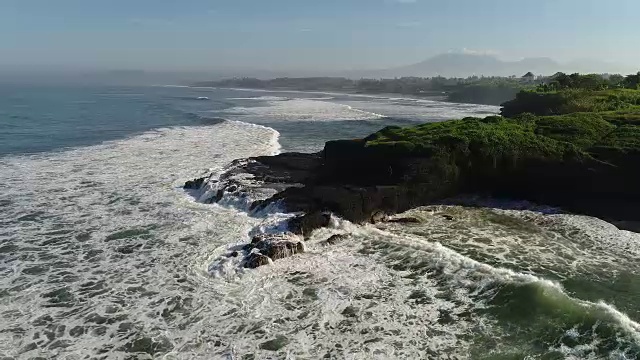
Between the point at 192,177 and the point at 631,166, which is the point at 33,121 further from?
the point at 631,166

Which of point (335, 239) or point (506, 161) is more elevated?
point (506, 161)

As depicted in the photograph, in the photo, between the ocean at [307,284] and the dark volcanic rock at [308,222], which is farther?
the dark volcanic rock at [308,222]

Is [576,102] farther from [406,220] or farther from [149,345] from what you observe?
[149,345]

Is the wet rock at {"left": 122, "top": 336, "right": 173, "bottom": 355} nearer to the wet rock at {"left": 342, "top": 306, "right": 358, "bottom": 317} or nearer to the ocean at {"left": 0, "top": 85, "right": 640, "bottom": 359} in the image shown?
the ocean at {"left": 0, "top": 85, "right": 640, "bottom": 359}

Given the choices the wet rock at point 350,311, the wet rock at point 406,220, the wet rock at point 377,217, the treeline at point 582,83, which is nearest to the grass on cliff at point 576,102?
the treeline at point 582,83

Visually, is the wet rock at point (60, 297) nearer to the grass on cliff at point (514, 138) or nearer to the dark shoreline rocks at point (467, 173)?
the dark shoreline rocks at point (467, 173)

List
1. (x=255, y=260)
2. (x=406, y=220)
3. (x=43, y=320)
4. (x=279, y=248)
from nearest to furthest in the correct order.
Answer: (x=43, y=320)
(x=255, y=260)
(x=279, y=248)
(x=406, y=220)

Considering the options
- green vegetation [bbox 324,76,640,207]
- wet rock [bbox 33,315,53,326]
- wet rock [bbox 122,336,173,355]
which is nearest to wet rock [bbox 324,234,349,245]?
green vegetation [bbox 324,76,640,207]

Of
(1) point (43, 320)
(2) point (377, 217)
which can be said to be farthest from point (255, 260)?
(2) point (377, 217)
